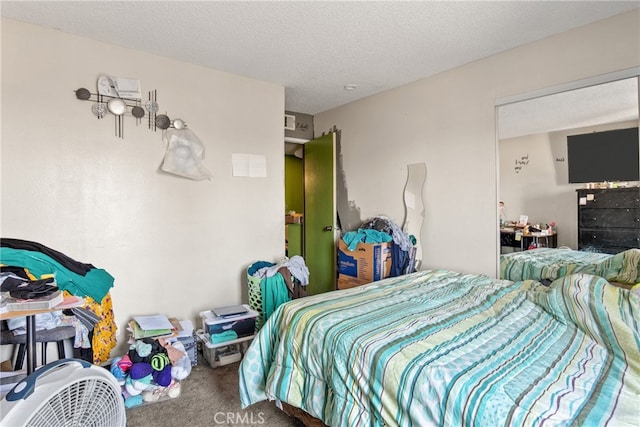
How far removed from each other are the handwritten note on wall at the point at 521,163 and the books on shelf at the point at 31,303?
3.02 metres

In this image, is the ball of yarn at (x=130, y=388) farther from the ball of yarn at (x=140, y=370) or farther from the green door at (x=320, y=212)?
the green door at (x=320, y=212)

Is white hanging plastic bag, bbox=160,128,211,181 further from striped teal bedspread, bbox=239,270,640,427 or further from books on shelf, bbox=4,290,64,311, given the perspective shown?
striped teal bedspread, bbox=239,270,640,427

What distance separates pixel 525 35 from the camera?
2.37 m

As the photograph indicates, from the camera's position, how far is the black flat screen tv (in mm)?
2125

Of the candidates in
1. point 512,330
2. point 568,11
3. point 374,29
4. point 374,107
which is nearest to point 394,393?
point 512,330

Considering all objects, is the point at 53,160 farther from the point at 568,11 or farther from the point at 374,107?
the point at 568,11

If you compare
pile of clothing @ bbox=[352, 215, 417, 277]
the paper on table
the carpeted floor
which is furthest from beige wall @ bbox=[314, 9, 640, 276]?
the paper on table

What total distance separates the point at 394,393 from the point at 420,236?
2.17m

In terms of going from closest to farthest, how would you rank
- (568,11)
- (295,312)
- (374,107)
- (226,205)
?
(295,312) → (568,11) → (226,205) → (374,107)

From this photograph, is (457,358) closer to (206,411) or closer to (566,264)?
(206,411)

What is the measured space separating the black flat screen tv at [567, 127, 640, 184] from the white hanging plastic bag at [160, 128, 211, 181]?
282cm

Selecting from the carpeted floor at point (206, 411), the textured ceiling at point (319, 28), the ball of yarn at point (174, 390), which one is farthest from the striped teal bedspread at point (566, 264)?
the ball of yarn at point (174, 390)

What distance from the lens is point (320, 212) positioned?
4.21 m

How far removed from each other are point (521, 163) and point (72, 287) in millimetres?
3214
